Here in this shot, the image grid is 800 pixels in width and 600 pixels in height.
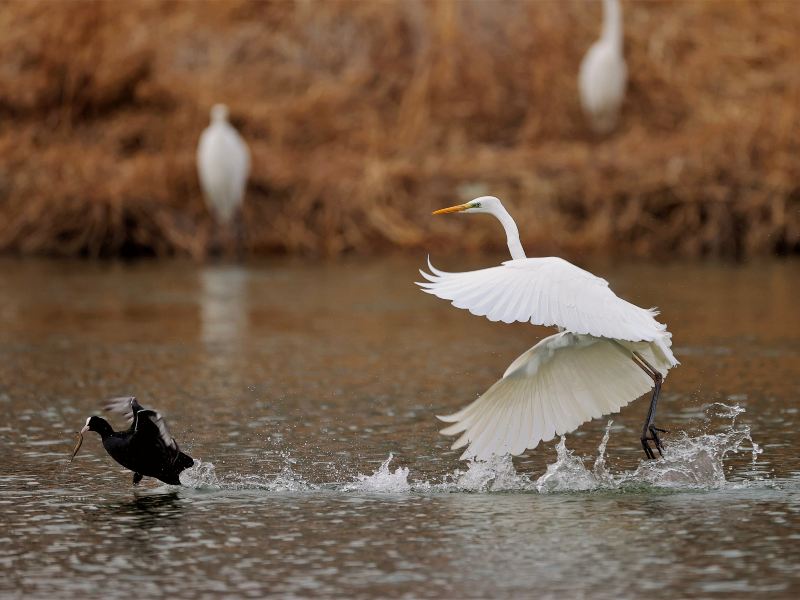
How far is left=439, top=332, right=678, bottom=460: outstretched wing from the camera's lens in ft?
21.3

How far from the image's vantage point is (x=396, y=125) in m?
23.0

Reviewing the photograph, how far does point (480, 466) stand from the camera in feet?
22.0

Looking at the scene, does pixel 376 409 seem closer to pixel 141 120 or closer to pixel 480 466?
pixel 480 466

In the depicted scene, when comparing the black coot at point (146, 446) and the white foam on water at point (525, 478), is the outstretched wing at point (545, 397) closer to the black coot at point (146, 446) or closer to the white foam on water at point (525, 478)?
the white foam on water at point (525, 478)

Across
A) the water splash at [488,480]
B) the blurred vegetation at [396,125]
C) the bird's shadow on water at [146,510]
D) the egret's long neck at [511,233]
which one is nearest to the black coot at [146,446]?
the bird's shadow on water at [146,510]

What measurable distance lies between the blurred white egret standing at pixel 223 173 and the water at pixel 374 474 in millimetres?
5815

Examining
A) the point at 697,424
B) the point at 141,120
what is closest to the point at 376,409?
the point at 697,424

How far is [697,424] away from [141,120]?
608 inches

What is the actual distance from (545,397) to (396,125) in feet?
54.7

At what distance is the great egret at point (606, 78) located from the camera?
21516mm

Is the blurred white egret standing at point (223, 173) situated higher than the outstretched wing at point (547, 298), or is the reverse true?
the blurred white egret standing at point (223, 173)

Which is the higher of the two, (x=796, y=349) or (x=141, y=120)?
(x=141, y=120)

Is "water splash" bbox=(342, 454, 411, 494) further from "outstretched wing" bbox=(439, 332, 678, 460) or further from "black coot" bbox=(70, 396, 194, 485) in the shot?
"black coot" bbox=(70, 396, 194, 485)

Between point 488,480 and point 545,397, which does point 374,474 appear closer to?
point 488,480
